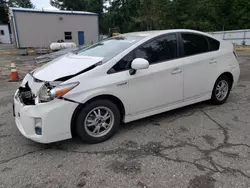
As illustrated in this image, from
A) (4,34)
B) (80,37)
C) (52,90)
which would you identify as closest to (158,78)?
(52,90)

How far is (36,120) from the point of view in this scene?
8.59 feet

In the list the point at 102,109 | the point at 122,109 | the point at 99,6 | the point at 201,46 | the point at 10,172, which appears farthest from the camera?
the point at 99,6

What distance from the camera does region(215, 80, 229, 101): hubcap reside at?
14.4ft

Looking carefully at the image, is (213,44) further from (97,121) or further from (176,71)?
(97,121)

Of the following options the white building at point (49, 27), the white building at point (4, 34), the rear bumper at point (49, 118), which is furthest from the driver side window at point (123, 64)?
the white building at point (4, 34)

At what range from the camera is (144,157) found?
8.79 ft

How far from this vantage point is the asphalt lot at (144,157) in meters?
2.26

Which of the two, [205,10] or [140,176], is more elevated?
[205,10]

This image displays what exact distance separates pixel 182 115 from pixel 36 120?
→ 2663mm

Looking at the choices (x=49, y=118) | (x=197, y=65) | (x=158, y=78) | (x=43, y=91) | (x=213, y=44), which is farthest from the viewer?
(x=213, y=44)

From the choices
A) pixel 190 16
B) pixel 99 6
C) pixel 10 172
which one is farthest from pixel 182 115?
pixel 99 6

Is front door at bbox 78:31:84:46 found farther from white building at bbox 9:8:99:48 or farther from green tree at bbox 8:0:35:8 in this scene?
green tree at bbox 8:0:35:8

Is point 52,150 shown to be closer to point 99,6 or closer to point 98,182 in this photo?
point 98,182

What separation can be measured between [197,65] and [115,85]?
1.78m
